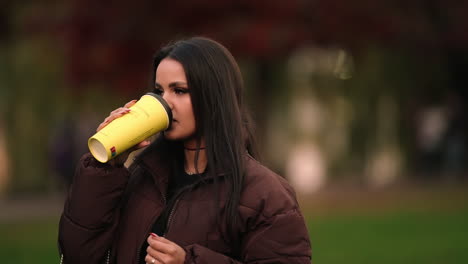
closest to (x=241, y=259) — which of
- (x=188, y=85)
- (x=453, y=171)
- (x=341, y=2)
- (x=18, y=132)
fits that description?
(x=188, y=85)

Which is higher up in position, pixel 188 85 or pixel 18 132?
pixel 188 85

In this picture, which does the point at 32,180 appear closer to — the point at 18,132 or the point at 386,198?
the point at 18,132

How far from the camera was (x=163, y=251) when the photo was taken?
3338 mm

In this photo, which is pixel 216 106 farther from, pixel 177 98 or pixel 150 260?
pixel 150 260

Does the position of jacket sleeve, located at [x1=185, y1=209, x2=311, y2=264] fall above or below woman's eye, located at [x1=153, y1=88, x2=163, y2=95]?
below

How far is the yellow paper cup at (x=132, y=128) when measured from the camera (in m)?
3.41

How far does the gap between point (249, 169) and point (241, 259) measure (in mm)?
323

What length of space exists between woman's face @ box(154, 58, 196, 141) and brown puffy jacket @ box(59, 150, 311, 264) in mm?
183

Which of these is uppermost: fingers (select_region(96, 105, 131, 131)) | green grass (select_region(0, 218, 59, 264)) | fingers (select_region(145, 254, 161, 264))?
fingers (select_region(96, 105, 131, 131))

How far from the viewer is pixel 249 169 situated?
3510mm

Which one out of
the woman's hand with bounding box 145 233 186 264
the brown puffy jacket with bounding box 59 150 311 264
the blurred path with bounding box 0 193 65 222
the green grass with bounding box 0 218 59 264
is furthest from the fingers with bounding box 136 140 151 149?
the blurred path with bounding box 0 193 65 222

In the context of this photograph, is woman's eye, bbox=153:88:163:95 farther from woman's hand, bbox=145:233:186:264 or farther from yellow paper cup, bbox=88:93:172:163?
woman's hand, bbox=145:233:186:264

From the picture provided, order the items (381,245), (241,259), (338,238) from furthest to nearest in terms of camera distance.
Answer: (338,238), (381,245), (241,259)

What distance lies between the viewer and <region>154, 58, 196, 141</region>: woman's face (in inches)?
139
